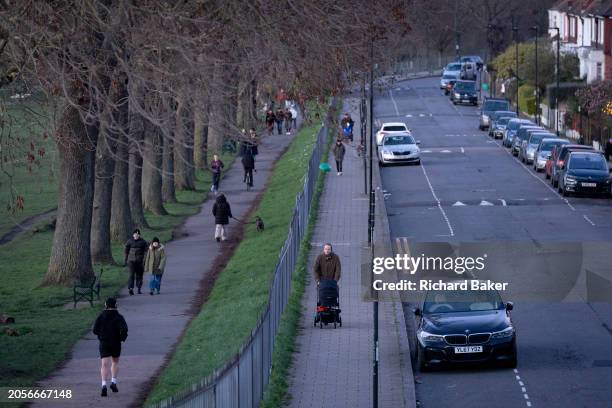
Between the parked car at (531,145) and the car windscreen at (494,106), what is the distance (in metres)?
17.6

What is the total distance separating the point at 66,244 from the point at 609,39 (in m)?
50.4

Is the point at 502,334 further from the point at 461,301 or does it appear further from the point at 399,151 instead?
the point at 399,151

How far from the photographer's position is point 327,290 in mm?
22188

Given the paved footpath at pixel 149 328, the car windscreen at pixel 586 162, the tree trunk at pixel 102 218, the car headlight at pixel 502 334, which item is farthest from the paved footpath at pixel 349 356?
the car windscreen at pixel 586 162

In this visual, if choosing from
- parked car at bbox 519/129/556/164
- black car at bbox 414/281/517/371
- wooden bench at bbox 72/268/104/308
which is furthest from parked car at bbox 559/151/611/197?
black car at bbox 414/281/517/371

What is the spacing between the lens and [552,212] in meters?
39.1

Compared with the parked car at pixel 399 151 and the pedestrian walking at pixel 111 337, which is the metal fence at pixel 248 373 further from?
the parked car at pixel 399 151

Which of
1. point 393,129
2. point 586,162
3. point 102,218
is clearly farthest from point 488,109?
point 102,218

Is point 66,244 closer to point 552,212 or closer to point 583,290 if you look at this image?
point 583,290

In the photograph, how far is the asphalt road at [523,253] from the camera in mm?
18375

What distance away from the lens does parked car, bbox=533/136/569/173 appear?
1989 inches

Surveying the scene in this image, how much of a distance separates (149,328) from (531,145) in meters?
32.8

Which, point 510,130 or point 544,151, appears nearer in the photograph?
point 544,151

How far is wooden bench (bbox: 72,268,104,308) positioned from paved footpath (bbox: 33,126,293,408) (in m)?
0.58
